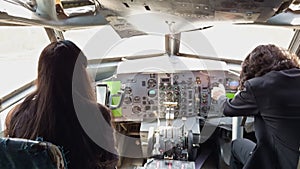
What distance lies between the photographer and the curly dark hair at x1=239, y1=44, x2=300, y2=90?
1764 mm

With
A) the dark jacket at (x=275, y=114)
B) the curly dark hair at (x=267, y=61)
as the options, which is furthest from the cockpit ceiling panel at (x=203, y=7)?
the dark jacket at (x=275, y=114)

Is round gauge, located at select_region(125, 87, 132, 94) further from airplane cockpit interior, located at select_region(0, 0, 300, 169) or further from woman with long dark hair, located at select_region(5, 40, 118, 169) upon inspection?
woman with long dark hair, located at select_region(5, 40, 118, 169)

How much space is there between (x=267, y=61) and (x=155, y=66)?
5.62 ft

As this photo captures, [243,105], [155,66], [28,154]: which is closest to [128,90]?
[155,66]

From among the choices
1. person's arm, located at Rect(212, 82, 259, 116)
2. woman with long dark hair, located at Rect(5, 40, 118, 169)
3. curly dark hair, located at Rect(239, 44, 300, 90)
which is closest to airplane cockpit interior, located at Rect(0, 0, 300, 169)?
curly dark hair, located at Rect(239, 44, 300, 90)

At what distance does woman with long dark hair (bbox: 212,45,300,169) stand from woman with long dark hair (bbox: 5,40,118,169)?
2.85ft

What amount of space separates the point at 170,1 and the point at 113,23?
73 cm

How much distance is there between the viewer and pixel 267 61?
1.80 meters

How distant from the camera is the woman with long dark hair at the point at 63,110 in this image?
130 centimetres

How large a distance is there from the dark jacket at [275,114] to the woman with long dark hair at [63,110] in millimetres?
881

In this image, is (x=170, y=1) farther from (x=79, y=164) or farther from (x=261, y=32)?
(x=261, y=32)

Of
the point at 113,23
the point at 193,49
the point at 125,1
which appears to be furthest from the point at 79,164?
the point at 193,49

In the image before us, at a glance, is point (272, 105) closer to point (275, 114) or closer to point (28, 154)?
point (275, 114)

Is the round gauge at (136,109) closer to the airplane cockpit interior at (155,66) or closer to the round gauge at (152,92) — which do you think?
the airplane cockpit interior at (155,66)
